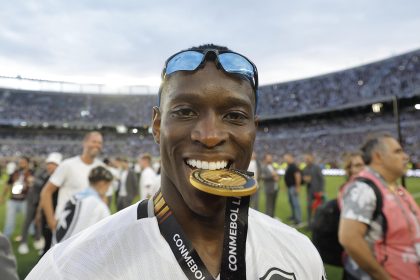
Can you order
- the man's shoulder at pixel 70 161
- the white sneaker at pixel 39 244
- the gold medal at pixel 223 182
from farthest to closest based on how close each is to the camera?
the white sneaker at pixel 39 244 < the man's shoulder at pixel 70 161 < the gold medal at pixel 223 182

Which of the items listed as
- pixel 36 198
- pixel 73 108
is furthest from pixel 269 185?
pixel 73 108

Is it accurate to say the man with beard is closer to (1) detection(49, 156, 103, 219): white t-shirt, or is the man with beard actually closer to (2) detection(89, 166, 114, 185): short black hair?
(1) detection(49, 156, 103, 219): white t-shirt

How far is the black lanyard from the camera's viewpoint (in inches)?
47.4

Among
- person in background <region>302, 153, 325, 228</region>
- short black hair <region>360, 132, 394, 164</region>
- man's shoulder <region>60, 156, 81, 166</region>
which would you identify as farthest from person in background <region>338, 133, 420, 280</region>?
person in background <region>302, 153, 325, 228</region>

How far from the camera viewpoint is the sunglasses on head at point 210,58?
4.47 feet

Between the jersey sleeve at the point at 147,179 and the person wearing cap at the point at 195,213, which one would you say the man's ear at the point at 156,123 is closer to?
the person wearing cap at the point at 195,213

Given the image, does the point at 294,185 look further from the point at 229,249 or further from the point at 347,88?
the point at 347,88

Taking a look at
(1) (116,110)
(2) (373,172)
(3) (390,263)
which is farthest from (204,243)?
(1) (116,110)

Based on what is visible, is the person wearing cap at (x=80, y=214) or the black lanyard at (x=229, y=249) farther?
the person wearing cap at (x=80, y=214)

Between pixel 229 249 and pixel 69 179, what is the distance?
157 inches

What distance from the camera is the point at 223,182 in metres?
1.12

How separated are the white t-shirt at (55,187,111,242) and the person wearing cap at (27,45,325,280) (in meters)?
2.25

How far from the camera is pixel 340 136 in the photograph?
43000mm

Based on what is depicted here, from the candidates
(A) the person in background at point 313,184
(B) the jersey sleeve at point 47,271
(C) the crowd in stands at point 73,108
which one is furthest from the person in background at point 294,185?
(C) the crowd in stands at point 73,108
